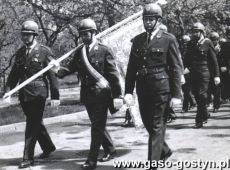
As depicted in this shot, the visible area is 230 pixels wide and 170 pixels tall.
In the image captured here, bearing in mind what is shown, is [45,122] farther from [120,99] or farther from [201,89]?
[120,99]

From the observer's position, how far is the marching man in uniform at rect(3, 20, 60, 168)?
281 inches

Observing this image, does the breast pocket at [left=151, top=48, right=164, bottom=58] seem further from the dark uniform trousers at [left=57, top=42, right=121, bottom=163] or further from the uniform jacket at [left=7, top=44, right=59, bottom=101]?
the uniform jacket at [left=7, top=44, right=59, bottom=101]

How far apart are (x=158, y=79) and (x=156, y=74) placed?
2.6 inches

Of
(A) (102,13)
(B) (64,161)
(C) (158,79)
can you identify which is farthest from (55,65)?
(A) (102,13)

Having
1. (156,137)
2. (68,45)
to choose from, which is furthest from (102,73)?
(68,45)

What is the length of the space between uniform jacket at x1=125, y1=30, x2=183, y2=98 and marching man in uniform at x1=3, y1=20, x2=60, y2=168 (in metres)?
1.71

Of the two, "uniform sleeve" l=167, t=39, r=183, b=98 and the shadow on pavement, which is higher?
"uniform sleeve" l=167, t=39, r=183, b=98

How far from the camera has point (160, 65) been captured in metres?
6.10

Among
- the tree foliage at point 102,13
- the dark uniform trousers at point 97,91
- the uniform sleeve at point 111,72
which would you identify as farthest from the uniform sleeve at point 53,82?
the tree foliage at point 102,13

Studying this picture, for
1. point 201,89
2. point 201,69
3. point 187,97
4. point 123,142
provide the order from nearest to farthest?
point 123,142
point 201,89
point 201,69
point 187,97

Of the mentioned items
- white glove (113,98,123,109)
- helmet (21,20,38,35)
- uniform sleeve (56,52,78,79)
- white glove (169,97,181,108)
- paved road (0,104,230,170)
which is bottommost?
paved road (0,104,230,170)

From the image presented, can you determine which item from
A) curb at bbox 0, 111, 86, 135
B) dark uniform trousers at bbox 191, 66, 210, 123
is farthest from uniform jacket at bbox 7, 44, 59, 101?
curb at bbox 0, 111, 86, 135

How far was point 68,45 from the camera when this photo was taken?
60.2 metres

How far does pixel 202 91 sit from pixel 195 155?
3.00 m
